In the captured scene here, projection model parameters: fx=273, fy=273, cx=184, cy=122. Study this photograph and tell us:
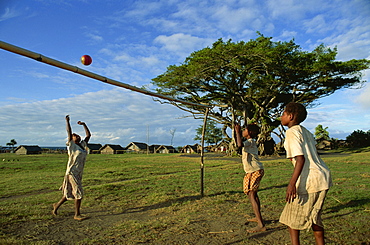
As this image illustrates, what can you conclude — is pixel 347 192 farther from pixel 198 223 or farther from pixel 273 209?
pixel 198 223

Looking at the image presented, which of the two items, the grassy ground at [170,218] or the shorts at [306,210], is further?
the grassy ground at [170,218]

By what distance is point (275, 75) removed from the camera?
27.6 metres

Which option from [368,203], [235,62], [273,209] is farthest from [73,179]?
[235,62]

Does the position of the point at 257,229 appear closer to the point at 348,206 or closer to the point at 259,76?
the point at 348,206

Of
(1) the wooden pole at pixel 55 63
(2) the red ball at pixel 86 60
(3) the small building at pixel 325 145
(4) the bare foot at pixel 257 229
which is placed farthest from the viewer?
(3) the small building at pixel 325 145

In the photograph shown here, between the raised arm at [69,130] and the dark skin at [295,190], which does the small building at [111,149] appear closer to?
the raised arm at [69,130]

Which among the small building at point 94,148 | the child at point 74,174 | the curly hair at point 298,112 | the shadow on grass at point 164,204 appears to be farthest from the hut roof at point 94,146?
the curly hair at point 298,112

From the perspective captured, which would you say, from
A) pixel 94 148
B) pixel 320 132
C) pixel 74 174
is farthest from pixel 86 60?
pixel 94 148

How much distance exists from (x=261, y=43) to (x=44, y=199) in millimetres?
21129

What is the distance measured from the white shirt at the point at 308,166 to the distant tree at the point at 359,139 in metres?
48.0

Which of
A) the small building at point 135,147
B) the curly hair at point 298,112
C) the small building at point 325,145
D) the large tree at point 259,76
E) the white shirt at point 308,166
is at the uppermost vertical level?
the large tree at point 259,76

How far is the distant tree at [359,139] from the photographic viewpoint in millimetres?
43188

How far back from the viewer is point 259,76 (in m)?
27.4

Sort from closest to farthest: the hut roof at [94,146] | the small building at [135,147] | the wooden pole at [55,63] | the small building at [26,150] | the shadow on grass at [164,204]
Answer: the wooden pole at [55,63] < the shadow on grass at [164,204] < the small building at [26,150] < the hut roof at [94,146] < the small building at [135,147]
